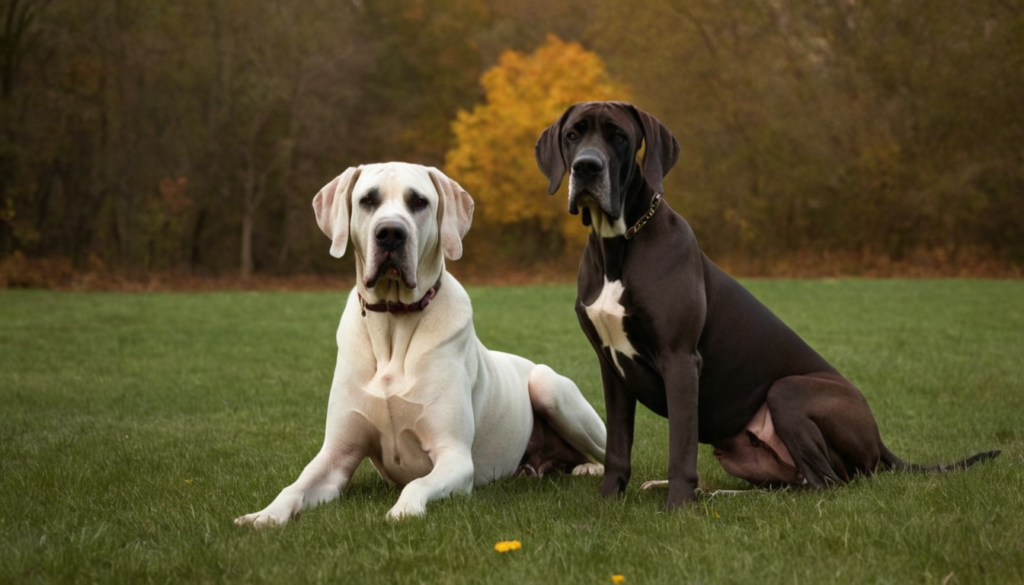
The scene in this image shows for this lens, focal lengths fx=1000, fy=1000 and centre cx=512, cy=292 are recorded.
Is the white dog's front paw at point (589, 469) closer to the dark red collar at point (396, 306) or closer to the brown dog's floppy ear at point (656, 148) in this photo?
the dark red collar at point (396, 306)

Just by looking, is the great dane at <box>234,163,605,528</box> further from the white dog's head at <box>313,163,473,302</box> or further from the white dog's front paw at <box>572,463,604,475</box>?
the white dog's front paw at <box>572,463,604,475</box>

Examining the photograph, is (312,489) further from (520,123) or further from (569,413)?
(520,123)

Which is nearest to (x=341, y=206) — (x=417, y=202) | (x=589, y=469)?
(x=417, y=202)

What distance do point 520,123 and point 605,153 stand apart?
103 feet

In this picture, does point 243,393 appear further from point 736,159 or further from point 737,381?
point 736,159

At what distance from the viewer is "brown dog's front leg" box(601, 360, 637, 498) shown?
→ 15.7 feet

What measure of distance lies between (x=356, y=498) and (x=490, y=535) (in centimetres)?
103

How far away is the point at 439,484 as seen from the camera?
430 cm

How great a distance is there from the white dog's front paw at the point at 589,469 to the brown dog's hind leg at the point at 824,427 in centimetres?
119

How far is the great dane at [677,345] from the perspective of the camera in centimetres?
444

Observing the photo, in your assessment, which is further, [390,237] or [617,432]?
[617,432]

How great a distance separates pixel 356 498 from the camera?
4.65 m

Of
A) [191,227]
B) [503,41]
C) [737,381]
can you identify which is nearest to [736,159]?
[503,41]

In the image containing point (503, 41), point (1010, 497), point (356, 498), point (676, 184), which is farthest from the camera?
point (503, 41)
